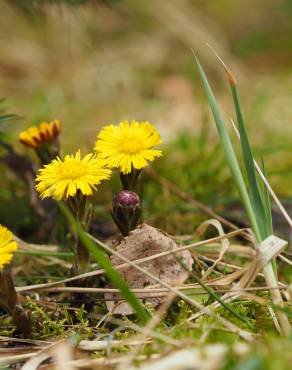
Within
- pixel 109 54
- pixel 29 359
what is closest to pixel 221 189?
pixel 29 359

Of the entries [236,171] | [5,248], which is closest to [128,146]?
[236,171]

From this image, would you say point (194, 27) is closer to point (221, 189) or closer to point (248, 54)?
point (248, 54)

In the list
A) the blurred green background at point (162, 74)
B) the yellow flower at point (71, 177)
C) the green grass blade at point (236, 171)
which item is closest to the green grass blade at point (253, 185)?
the green grass blade at point (236, 171)

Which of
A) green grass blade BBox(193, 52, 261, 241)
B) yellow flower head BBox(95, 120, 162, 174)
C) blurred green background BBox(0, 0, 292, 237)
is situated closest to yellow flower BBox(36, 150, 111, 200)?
yellow flower head BBox(95, 120, 162, 174)

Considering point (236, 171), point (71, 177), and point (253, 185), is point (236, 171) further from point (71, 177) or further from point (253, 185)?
point (71, 177)

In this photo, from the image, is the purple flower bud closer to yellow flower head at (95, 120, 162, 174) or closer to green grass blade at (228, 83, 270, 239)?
yellow flower head at (95, 120, 162, 174)

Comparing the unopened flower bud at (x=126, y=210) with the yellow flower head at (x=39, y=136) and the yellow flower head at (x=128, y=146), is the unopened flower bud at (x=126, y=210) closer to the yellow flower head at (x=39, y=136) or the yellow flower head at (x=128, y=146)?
the yellow flower head at (x=128, y=146)
